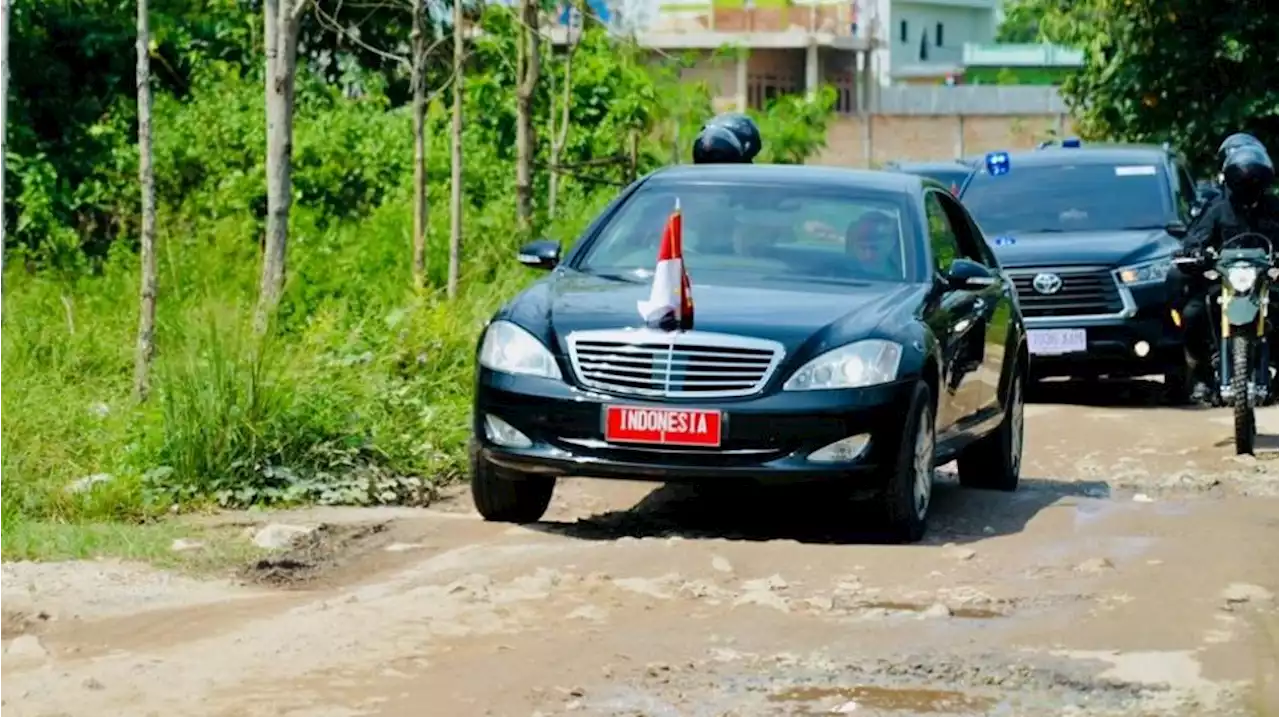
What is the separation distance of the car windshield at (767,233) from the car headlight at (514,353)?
2.82 ft

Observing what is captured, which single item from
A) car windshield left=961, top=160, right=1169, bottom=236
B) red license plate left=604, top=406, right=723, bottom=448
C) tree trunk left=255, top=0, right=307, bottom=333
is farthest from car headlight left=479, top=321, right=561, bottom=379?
car windshield left=961, top=160, right=1169, bottom=236

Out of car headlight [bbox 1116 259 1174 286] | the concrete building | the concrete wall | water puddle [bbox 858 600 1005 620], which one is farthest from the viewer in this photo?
the concrete building

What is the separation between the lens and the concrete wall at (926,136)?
6128 centimetres

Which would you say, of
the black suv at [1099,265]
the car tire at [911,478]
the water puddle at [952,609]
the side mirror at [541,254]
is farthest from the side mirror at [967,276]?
the black suv at [1099,265]

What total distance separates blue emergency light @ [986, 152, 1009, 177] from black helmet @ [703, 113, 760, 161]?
3.43 meters

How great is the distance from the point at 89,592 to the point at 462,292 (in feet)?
27.7

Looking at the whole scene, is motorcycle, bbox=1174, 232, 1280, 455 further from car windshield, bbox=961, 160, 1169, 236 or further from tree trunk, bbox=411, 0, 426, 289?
tree trunk, bbox=411, 0, 426, 289

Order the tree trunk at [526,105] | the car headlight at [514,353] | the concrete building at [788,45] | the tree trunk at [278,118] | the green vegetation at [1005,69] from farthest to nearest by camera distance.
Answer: the green vegetation at [1005,69]
the concrete building at [788,45]
the tree trunk at [526,105]
the tree trunk at [278,118]
the car headlight at [514,353]

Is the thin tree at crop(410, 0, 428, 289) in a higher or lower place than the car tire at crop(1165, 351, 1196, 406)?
higher

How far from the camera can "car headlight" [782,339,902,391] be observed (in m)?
10.1

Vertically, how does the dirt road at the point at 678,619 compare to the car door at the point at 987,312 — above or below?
below

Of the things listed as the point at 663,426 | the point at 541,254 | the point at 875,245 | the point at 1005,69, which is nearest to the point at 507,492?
the point at 663,426

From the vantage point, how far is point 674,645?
7.85 meters

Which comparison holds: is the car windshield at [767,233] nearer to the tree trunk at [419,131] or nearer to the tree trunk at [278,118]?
the tree trunk at [278,118]
